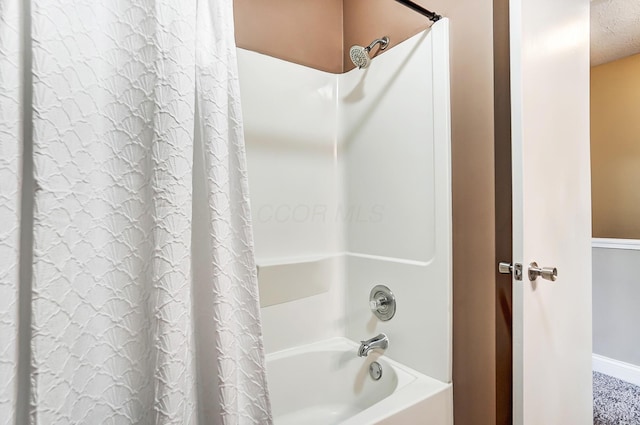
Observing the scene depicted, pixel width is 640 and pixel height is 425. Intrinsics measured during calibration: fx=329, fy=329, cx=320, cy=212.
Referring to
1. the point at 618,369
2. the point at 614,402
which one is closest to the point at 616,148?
the point at 618,369

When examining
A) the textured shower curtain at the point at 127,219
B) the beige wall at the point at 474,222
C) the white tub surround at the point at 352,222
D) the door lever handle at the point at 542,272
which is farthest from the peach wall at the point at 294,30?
the door lever handle at the point at 542,272

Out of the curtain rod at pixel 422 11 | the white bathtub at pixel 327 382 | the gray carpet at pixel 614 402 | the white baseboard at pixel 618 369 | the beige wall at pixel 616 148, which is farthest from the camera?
the beige wall at pixel 616 148

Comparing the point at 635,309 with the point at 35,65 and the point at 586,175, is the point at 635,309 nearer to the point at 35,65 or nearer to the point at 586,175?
the point at 586,175

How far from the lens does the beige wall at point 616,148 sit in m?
2.77

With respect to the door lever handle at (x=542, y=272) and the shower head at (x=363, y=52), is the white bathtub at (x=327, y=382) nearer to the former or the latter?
the door lever handle at (x=542, y=272)

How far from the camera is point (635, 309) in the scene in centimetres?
240

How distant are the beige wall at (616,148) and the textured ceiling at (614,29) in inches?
6.3

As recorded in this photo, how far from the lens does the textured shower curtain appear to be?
1.93ft

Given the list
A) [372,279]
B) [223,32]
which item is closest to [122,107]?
[223,32]

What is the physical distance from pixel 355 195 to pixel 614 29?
2.38 m

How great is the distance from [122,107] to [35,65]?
15 cm

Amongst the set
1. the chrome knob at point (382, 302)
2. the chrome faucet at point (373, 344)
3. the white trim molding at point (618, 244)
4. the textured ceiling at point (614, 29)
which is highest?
the textured ceiling at point (614, 29)

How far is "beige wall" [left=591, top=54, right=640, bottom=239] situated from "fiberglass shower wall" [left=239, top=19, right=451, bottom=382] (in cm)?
255

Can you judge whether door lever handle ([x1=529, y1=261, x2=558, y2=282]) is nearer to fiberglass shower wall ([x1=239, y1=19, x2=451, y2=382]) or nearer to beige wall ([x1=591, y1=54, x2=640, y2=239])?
fiberglass shower wall ([x1=239, y1=19, x2=451, y2=382])
